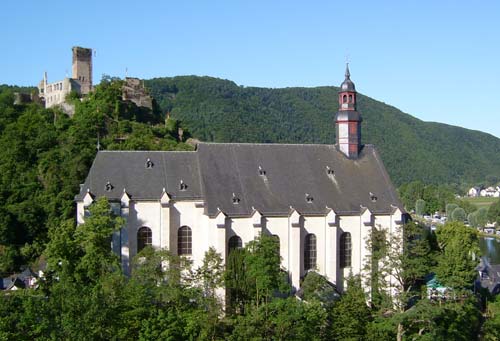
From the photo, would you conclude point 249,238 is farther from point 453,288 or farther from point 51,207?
point 51,207

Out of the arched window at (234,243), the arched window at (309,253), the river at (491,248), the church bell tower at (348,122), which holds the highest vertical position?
the church bell tower at (348,122)

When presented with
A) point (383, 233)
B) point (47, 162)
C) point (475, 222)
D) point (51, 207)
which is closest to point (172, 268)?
point (383, 233)

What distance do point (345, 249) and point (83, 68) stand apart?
215 ft

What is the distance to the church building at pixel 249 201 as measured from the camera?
47.9m

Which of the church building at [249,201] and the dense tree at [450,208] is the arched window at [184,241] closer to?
the church building at [249,201]

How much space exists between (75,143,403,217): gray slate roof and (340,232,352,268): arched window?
2.15 metres

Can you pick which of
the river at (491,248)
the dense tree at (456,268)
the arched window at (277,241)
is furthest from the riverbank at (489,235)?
the arched window at (277,241)

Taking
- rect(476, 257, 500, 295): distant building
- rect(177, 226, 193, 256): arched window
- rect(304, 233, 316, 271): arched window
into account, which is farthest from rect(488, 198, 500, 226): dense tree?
rect(177, 226, 193, 256): arched window

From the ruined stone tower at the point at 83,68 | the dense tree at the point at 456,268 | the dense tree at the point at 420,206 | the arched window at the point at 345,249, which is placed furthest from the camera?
the dense tree at the point at 420,206

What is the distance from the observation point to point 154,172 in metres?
49.9

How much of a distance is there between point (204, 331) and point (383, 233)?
67.5 ft

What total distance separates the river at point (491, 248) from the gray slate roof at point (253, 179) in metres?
49.8

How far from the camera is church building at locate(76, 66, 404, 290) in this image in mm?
47906

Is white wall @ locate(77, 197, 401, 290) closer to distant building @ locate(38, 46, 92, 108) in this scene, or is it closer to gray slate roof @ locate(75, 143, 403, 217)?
gray slate roof @ locate(75, 143, 403, 217)
